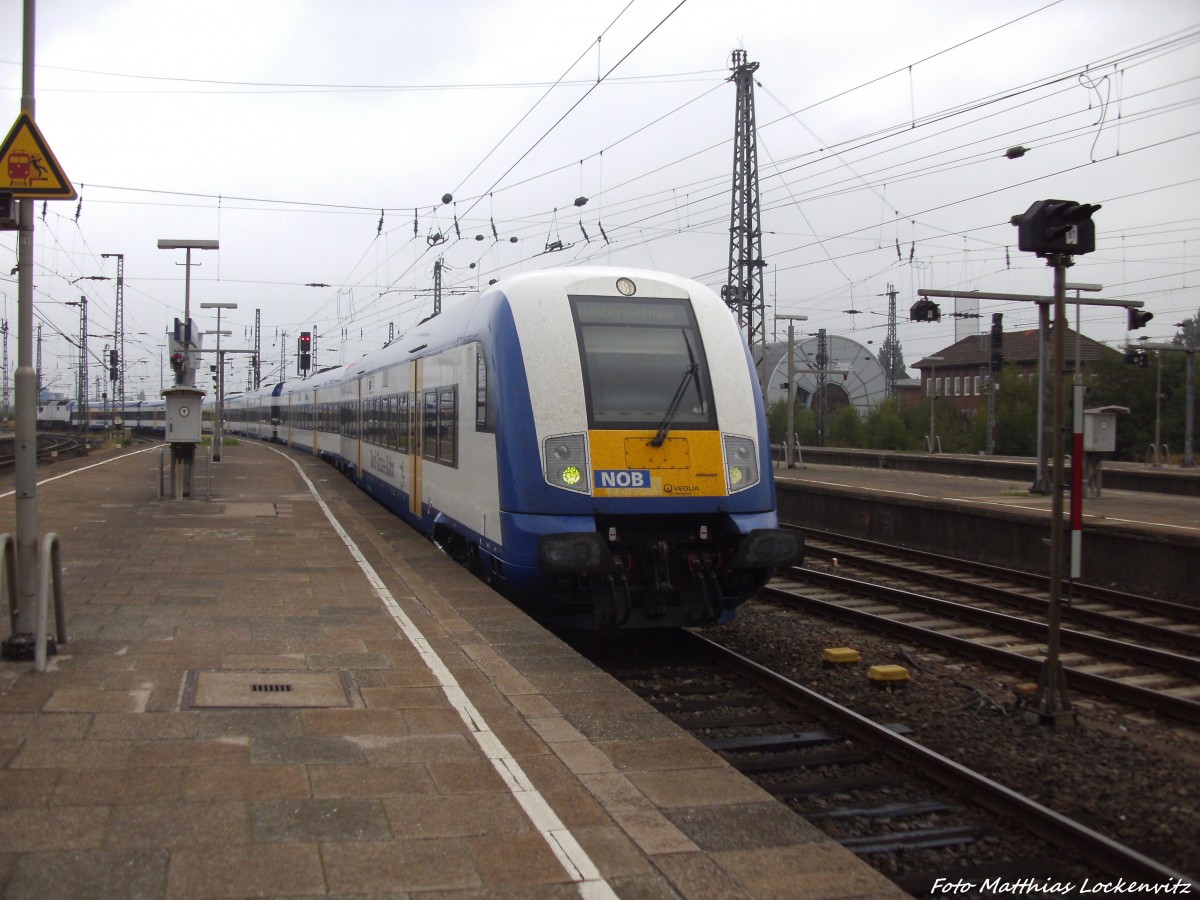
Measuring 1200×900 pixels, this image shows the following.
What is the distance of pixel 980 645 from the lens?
882 cm

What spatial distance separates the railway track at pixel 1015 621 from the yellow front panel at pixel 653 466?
8.89 ft

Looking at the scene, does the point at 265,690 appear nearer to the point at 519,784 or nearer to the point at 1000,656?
the point at 519,784

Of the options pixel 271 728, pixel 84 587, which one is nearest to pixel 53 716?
pixel 271 728

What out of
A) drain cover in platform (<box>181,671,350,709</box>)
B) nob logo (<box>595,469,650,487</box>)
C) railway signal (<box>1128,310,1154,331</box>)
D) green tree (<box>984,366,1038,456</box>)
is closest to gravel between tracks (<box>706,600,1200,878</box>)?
nob logo (<box>595,469,650,487</box>)

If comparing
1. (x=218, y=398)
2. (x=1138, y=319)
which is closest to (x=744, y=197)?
(x=1138, y=319)

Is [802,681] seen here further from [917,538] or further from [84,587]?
[917,538]

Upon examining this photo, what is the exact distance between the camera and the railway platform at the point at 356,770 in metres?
3.74

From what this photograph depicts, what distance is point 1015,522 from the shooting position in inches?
594

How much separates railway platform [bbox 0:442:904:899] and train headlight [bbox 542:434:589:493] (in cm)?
109

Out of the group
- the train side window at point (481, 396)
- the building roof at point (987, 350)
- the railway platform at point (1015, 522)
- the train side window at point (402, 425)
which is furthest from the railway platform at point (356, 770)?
the building roof at point (987, 350)

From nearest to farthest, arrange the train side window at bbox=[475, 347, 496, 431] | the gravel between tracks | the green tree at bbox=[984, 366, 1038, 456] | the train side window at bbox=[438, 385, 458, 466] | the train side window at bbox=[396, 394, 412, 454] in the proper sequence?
the gravel between tracks
the train side window at bbox=[475, 347, 496, 431]
the train side window at bbox=[438, 385, 458, 466]
the train side window at bbox=[396, 394, 412, 454]
the green tree at bbox=[984, 366, 1038, 456]

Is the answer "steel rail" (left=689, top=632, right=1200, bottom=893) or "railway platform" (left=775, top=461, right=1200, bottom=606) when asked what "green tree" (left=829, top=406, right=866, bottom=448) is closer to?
"railway platform" (left=775, top=461, right=1200, bottom=606)

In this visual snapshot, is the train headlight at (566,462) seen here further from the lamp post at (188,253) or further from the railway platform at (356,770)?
the lamp post at (188,253)

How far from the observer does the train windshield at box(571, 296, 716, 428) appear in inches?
333
